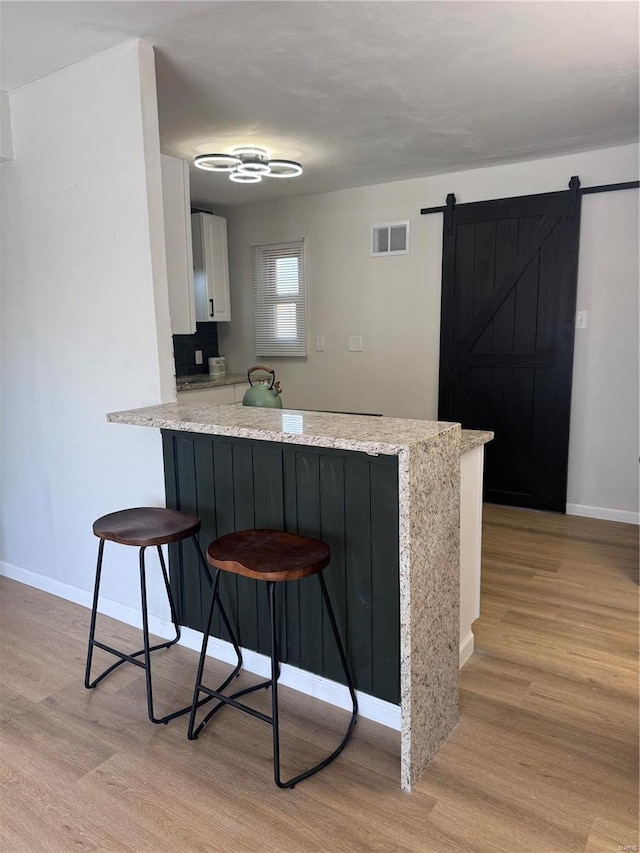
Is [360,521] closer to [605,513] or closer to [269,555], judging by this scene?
[269,555]

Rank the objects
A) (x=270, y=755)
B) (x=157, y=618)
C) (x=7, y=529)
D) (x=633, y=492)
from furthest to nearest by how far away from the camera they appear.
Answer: (x=633, y=492), (x=7, y=529), (x=157, y=618), (x=270, y=755)

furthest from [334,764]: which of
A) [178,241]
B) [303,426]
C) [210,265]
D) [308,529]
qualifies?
[210,265]

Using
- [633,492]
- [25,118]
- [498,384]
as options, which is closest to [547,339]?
[498,384]

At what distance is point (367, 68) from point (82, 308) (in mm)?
1579

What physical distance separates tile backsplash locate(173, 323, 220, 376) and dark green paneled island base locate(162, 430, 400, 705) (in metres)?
2.97

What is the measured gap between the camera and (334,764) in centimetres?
187

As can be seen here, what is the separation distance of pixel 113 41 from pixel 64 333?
47.7 inches

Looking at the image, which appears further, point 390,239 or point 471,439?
point 390,239

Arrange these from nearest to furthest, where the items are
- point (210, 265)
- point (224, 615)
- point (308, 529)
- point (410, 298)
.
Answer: point (308, 529) < point (224, 615) < point (410, 298) < point (210, 265)

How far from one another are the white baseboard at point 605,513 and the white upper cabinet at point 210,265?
3.10 meters

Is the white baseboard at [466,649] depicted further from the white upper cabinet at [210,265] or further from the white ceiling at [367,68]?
the white upper cabinet at [210,265]

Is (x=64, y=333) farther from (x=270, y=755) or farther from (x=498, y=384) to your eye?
(x=498, y=384)

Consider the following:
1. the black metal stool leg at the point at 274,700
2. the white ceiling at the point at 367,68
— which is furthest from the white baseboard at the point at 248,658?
the white ceiling at the point at 367,68

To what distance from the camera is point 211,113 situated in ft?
9.77
